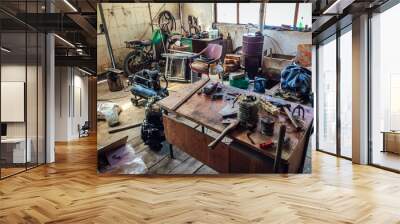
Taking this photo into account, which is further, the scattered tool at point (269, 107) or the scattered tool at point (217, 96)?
the scattered tool at point (217, 96)

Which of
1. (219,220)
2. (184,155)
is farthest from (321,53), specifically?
(219,220)

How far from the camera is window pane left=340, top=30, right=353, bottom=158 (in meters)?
8.23

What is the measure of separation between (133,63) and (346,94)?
17.2 ft

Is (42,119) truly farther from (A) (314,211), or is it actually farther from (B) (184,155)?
(A) (314,211)

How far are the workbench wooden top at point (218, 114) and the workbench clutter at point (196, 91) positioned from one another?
16mm

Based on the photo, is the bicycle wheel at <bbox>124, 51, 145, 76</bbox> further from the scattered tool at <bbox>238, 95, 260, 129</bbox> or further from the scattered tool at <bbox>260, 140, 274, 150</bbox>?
the scattered tool at <bbox>260, 140, 274, 150</bbox>

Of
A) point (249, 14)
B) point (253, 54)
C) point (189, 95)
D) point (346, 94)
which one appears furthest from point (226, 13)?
point (346, 94)

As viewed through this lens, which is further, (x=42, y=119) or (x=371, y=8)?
(x=42, y=119)

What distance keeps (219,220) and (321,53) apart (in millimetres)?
8037

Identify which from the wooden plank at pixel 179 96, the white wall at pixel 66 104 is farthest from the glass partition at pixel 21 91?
the white wall at pixel 66 104

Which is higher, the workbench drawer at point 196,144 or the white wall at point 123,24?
the white wall at point 123,24

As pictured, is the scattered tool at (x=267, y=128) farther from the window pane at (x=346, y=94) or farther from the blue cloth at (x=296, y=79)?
the window pane at (x=346, y=94)

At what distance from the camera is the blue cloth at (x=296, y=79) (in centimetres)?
588

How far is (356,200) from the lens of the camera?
4348mm
